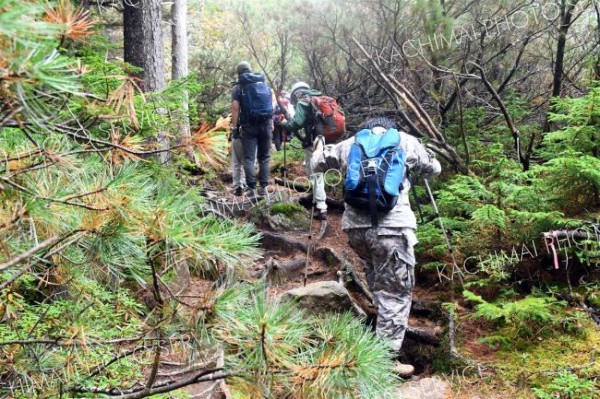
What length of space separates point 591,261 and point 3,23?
5296mm

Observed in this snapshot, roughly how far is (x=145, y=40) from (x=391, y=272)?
4.52 m

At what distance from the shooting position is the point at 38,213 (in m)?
1.88

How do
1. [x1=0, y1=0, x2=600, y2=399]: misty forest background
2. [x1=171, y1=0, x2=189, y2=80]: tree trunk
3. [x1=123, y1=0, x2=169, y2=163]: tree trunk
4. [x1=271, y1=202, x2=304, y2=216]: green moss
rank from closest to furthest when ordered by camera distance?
1. [x1=0, y1=0, x2=600, y2=399]: misty forest background
2. [x1=123, y1=0, x2=169, y2=163]: tree trunk
3. [x1=271, y1=202, x2=304, y2=216]: green moss
4. [x1=171, y1=0, x2=189, y2=80]: tree trunk

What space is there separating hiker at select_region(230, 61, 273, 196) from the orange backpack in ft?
2.89

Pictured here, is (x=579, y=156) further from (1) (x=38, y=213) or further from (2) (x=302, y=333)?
(1) (x=38, y=213)

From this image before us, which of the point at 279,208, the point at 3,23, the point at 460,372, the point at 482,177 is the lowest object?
the point at 460,372

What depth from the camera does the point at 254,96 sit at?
331 inches

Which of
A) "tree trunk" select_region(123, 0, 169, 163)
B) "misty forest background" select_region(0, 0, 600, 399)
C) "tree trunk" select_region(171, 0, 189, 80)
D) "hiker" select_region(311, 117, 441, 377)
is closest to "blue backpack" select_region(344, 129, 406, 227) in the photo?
"hiker" select_region(311, 117, 441, 377)

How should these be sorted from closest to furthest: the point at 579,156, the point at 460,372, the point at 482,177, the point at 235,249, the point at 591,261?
the point at 235,249
the point at 460,372
the point at 591,261
the point at 579,156
the point at 482,177

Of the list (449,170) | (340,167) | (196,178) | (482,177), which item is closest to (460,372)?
(340,167)

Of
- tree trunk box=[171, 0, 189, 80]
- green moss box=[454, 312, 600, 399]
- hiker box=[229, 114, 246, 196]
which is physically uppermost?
tree trunk box=[171, 0, 189, 80]

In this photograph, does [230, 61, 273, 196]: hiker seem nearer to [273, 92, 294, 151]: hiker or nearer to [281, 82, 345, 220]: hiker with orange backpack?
[281, 82, 345, 220]: hiker with orange backpack

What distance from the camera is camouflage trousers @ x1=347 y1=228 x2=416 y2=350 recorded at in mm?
4953

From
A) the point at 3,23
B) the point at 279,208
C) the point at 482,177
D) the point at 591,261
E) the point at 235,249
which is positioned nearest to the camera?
the point at 3,23
